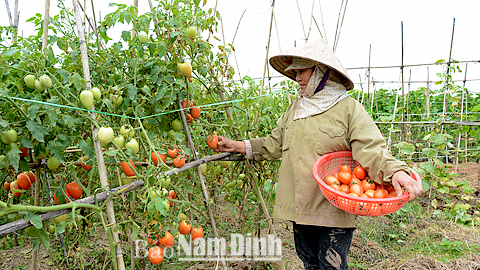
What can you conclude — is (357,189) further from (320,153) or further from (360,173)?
(320,153)

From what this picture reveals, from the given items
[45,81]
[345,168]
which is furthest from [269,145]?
[45,81]

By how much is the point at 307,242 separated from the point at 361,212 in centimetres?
59

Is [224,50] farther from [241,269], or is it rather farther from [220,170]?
[241,269]

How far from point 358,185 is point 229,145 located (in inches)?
33.4

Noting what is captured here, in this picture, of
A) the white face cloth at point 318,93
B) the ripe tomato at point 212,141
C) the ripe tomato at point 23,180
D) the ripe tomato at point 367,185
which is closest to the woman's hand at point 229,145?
the ripe tomato at point 212,141

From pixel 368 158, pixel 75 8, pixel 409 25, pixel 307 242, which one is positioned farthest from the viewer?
pixel 409 25

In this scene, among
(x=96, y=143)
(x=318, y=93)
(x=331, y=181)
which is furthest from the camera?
(x=318, y=93)

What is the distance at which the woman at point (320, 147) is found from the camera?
1653 millimetres

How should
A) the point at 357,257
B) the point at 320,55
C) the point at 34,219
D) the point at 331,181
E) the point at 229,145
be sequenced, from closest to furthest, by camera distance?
the point at 34,219, the point at 331,181, the point at 320,55, the point at 229,145, the point at 357,257

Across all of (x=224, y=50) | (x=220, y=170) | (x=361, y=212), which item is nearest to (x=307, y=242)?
(x=361, y=212)

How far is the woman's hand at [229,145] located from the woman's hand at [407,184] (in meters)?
0.96

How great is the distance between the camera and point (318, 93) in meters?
1.82

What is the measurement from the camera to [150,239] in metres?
1.44

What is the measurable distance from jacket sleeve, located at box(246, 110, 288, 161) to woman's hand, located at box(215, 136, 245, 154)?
0.08 metres
